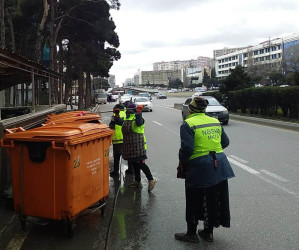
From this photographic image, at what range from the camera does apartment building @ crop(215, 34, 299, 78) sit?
89575 millimetres

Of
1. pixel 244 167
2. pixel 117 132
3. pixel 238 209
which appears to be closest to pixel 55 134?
pixel 238 209

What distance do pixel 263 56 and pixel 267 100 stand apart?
106 metres

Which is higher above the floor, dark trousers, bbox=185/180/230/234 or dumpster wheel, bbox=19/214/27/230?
dark trousers, bbox=185/180/230/234

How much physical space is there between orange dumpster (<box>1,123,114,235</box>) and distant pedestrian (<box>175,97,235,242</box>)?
4.00 feet

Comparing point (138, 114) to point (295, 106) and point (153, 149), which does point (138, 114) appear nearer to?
point (153, 149)

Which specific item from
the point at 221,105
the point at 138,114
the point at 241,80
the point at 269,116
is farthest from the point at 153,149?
the point at 241,80

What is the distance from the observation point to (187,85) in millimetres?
162250

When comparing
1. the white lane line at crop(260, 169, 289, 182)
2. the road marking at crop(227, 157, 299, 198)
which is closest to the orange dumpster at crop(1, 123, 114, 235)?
the road marking at crop(227, 157, 299, 198)

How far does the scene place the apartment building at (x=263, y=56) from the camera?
89575mm

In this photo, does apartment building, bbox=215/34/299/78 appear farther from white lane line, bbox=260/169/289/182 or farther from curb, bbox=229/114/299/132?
white lane line, bbox=260/169/289/182

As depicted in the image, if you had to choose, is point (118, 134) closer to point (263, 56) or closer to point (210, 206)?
point (210, 206)

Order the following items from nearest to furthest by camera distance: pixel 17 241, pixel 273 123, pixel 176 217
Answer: pixel 17 241 < pixel 176 217 < pixel 273 123

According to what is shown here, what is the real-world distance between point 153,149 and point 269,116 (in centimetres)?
1154

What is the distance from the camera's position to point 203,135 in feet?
13.3
